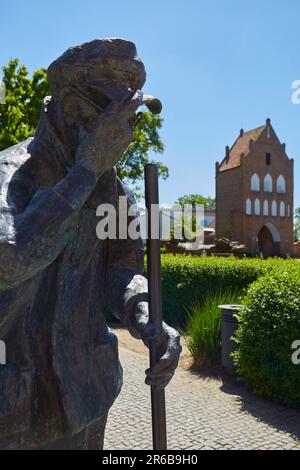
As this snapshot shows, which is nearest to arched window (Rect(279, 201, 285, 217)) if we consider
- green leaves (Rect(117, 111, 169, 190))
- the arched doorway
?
the arched doorway

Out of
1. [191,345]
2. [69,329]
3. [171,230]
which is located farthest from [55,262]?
[171,230]

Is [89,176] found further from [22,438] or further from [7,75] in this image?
[7,75]

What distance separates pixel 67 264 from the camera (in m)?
1.76

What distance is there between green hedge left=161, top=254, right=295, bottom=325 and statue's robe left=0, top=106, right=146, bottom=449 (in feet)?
27.5

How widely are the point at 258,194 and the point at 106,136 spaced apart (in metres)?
42.5

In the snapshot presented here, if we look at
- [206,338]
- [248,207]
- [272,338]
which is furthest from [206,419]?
[248,207]

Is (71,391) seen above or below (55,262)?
below

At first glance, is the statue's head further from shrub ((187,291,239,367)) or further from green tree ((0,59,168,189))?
green tree ((0,59,168,189))

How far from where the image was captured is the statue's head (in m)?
1.62

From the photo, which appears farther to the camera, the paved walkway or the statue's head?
the paved walkway

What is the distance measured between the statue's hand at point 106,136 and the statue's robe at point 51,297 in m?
0.05

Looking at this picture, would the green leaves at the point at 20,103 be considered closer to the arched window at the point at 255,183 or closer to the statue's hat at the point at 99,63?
the statue's hat at the point at 99,63
